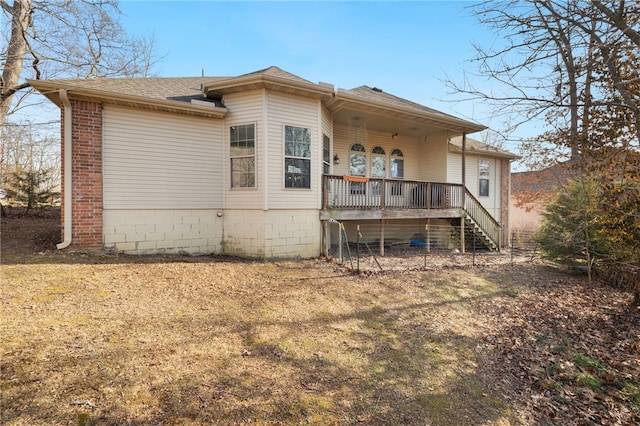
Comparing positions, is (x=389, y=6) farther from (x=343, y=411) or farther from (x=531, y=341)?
(x=343, y=411)

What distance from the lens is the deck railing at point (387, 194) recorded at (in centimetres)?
913

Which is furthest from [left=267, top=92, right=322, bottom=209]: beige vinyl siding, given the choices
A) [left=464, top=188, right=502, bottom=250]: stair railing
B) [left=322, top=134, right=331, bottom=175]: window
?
[left=464, top=188, right=502, bottom=250]: stair railing


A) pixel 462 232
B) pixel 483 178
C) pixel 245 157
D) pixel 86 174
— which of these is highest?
pixel 483 178

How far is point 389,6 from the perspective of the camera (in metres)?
7.31

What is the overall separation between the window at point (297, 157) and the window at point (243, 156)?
0.91 metres

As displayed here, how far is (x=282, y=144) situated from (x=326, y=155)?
1.91m

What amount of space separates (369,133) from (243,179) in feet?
19.6

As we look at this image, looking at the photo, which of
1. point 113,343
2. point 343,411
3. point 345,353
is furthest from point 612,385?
point 113,343

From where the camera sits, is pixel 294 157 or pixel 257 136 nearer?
pixel 257 136

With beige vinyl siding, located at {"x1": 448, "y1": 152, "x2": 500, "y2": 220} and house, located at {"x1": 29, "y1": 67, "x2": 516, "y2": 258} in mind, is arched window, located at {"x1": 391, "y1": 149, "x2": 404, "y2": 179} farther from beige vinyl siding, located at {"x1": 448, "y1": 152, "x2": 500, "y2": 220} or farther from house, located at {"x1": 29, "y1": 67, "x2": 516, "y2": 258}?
house, located at {"x1": 29, "y1": 67, "x2": 516, "y2": 258}

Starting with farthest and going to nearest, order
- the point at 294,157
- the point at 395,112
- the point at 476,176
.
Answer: the point at 476,176 < the point at 395,112 < the point at 294,157

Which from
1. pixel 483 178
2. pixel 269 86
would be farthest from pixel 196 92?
pixel 483 178

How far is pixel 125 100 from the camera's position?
7.18 metres

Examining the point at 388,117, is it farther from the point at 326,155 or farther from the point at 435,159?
the point at 435,159
